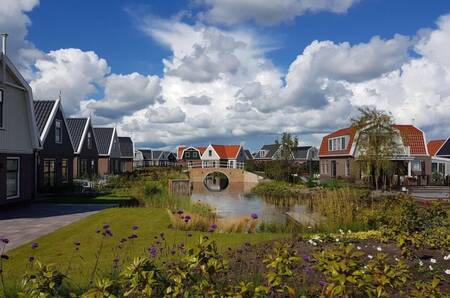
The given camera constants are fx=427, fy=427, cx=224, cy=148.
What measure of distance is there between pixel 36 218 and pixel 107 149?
90.7 ft

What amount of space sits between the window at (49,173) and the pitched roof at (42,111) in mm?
2067

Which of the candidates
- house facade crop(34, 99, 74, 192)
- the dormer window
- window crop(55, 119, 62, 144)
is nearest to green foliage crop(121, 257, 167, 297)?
house facade crop(34, 99, 74, 192)

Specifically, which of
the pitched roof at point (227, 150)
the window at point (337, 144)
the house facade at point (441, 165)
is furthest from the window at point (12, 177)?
the pitched roof at point (227, 150)

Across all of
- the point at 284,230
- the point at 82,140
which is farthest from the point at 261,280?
the point at 82,140

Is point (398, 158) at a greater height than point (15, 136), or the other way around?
point (15, 136)

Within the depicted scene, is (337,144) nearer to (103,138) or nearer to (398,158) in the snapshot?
(398,158)

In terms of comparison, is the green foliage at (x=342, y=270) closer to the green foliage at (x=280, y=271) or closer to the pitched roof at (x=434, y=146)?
the green foliage at (x=280, y=271)

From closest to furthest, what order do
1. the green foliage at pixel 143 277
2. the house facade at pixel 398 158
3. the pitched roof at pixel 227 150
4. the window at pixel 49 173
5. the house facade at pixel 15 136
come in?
Result: the green foliage at pixel 143 277
the house facade at pixel 15 136
the window at pixel 49 173
the house facade at pixel 398 158
the pitched roof at pixel 227 150

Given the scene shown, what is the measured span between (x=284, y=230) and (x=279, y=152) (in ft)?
109

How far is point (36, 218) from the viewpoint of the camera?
15.2 m

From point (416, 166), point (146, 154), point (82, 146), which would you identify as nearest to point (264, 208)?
point (82, 146)

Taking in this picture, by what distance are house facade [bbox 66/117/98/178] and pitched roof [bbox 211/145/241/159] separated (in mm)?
48773

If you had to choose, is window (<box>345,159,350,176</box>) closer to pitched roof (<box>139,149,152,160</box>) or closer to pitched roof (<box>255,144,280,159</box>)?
pitched roof (<box>255,144,280,159</box>)

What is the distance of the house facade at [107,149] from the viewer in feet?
138
